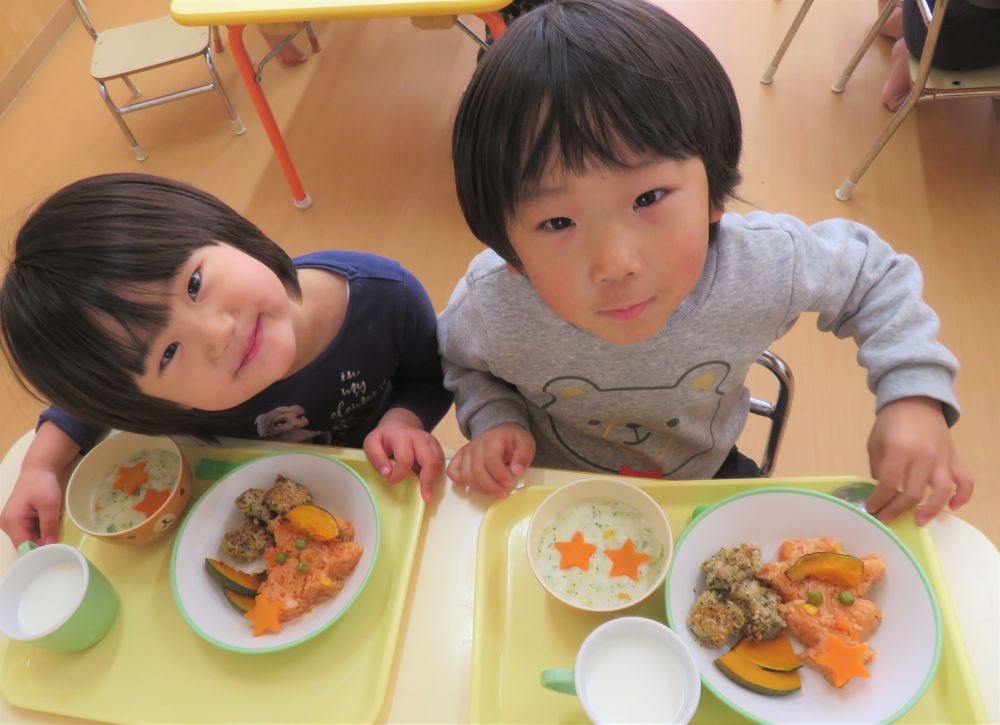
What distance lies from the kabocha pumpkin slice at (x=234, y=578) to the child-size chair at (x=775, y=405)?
69 centimetres

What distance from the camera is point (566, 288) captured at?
2.07ft

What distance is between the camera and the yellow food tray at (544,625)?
22.4 inches

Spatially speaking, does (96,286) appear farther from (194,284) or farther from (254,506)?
(254,506)

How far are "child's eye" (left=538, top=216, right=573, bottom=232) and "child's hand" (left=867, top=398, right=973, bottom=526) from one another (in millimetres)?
433

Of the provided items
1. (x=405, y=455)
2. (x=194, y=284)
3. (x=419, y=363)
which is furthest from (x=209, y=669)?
(x=419, y=363)

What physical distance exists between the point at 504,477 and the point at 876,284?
0.53 meters

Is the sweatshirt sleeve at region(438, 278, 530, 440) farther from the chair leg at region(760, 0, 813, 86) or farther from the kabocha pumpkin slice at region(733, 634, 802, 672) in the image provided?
the chair leg at region(760, 0, 813, 86)

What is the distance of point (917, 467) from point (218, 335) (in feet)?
2.51

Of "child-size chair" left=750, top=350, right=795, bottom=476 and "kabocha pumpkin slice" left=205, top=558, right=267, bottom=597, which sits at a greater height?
"kabocha pumpkin slice" left=205, top=558, right=267, bottom=597

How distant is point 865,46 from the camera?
2.14 meters

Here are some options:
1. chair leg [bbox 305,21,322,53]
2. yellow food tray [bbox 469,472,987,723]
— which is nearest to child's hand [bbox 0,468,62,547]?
yellow food tray [bbox 469,472,987,723]

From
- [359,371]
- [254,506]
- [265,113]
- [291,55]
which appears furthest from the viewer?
[291,55]

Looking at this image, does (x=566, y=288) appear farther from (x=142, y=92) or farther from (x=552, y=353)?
(x=142, y=92)

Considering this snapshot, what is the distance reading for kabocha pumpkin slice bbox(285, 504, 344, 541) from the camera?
721 mm
